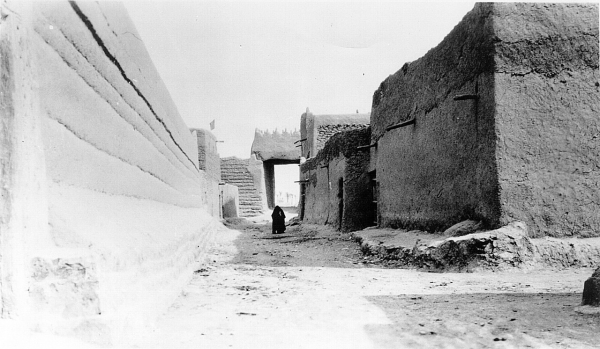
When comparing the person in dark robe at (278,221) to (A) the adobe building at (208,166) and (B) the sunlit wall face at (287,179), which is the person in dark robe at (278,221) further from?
(B) the sunlit wall face at (287,179)

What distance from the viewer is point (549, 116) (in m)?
5.54

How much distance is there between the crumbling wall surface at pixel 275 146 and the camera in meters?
24.4

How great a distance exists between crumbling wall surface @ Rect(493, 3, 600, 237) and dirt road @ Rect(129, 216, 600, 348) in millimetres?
819

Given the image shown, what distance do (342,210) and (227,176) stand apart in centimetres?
1176

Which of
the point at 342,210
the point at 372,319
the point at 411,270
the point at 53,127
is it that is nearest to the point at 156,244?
the point at 53,127

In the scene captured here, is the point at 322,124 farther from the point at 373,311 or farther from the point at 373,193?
the point at 373,311

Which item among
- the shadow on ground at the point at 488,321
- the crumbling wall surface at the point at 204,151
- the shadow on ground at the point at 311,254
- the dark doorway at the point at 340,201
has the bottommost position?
the shadow on ground at the point at 311,254

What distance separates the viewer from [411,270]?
554cm

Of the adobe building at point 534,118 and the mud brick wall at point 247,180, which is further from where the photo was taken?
the mud brick wall at point 247,180

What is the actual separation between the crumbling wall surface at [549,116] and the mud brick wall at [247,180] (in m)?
16.8

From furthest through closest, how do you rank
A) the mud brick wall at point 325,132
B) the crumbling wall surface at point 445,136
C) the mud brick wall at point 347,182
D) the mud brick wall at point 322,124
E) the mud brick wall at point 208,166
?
the mud brick wall at point 325,132
the mud brick wall at point 322,124
the mud brick wall at point 208,166
the mud brick wall at point 347,182
the crumbling wall surface at point 445,136

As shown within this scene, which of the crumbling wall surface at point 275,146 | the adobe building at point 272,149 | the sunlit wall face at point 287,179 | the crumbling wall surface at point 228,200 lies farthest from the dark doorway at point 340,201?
the sunlit wall face at point 287,179

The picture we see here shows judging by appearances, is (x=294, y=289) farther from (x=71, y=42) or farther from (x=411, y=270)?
(x=71, y=42)

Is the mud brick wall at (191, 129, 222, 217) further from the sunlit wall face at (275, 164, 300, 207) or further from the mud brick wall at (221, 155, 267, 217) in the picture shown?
the sunlit wall face at (275, 164, 300, 207)
